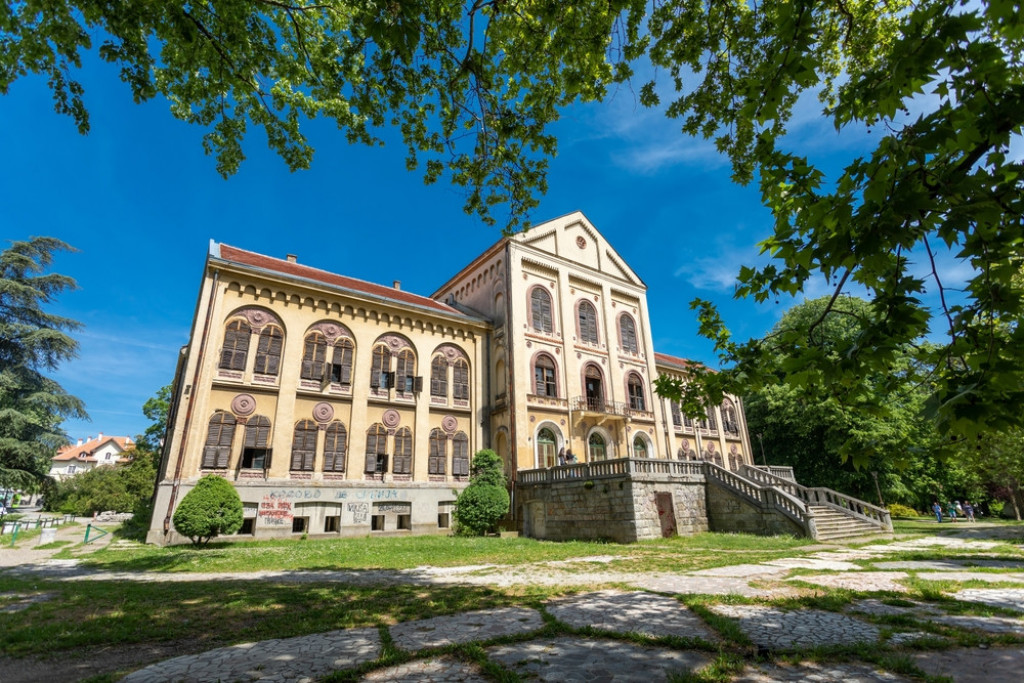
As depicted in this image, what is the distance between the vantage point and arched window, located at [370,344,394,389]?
22.6 metres

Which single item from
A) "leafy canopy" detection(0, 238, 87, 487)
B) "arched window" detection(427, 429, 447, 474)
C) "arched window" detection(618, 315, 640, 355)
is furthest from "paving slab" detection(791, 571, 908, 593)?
"leafy canopy" detection(0, 238, 87, 487)

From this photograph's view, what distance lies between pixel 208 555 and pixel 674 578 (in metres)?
12.4

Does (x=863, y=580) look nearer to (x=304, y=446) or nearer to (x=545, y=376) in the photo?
(x=545, y=376)

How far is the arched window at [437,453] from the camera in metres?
22.8

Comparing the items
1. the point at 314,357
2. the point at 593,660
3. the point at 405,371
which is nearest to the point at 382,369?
the point at 405,371

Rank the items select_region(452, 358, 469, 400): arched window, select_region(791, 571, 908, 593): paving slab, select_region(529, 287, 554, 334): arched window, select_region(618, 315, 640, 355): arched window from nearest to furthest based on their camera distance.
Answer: select_region(791, 571, 908, 593): paving slab
select_region(452, 358, 469, 400): arched window
select_region(529, 287, 554, 334): arched window
select_region(618, 315, 640, 355): arched window

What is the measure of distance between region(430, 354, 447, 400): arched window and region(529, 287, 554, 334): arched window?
548 centimetres

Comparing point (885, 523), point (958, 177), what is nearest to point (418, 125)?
point (958, 177)

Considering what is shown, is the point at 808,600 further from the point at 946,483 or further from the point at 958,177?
the point at 946,483

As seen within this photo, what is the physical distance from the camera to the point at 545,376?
25641 mm

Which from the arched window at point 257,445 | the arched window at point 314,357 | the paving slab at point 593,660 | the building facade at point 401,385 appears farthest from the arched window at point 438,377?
the paving slab at point 593,660

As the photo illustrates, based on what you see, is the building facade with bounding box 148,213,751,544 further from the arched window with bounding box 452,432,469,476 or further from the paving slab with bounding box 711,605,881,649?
the paving slab with bounding box 711,605,881,649

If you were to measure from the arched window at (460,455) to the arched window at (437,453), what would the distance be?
51cm

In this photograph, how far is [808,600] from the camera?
567 centimetres
